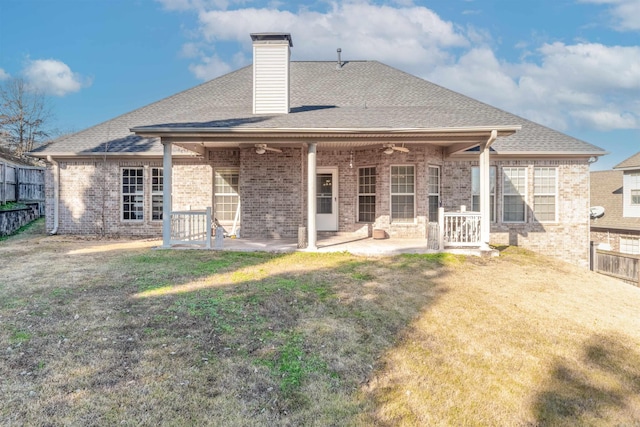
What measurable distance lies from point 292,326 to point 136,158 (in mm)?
10198

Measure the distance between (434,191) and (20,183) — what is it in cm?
2357

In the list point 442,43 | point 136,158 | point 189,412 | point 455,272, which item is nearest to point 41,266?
point 136,158

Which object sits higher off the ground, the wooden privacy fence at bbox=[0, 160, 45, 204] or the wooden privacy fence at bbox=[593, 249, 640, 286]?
the wooden privacy fence at bbox=[0, 160, 45, 204]

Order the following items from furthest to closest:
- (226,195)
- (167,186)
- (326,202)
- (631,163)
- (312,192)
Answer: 1. (631,163)
2. (226,195)
3. (326,202)
4. (167,186)
5. (312,192)

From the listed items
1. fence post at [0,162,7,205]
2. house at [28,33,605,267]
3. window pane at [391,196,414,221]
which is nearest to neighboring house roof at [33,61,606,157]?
house at [28,33,605,267]

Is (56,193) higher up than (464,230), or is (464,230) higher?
(56,193)

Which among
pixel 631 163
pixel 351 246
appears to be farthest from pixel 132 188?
pixel 631 163

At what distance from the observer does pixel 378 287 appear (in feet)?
19.7

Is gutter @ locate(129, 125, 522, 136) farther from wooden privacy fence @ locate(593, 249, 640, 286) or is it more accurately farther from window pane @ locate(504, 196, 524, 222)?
wooden privacy fence @ locate(593, 249, 640, 286)

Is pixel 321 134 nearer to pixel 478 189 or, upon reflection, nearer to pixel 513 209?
pixel 478 189

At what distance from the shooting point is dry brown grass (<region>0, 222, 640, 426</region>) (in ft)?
9.33

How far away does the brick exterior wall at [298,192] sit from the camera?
11.3 metres

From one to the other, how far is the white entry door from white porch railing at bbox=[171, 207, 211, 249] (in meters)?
3.86

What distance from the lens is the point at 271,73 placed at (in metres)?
10.3
